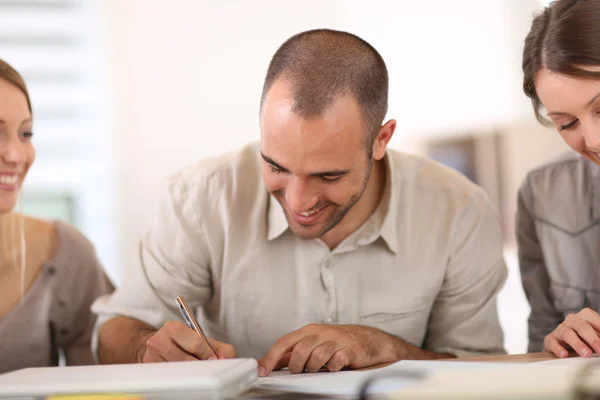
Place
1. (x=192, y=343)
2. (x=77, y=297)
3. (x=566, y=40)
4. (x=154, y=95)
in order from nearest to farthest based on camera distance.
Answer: (x=192, y=343) < (x=566, y=40) < (x=77, y=297) < (x=154, y=95)

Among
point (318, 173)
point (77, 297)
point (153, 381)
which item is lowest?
point (77, 297)

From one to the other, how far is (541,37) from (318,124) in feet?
1.35

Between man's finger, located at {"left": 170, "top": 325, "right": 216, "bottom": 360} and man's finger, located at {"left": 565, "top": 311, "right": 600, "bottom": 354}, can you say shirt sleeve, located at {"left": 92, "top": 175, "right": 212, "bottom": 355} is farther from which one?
man's finger, located at {"left": 565, "top": 311, "right": 600, "bottom": 354}

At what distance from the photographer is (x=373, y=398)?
2.38ft

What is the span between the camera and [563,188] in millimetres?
1499

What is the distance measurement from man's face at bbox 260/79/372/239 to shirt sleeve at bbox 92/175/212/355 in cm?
24

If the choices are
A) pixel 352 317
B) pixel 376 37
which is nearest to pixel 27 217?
pixel 352 317

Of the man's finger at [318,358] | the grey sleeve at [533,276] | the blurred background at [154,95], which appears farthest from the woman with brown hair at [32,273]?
the blurred background at [154,95]

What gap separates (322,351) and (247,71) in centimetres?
229

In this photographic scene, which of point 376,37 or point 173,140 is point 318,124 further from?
point 376,37

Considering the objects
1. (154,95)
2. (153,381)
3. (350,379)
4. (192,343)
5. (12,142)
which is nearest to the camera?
(153,381)

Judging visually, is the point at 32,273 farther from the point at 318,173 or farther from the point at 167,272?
the point at 318,173

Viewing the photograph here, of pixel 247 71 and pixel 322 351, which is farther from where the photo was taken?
pixel 247 71

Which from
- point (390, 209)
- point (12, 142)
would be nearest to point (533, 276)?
point (390, 209)
